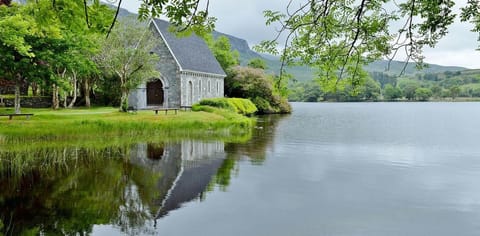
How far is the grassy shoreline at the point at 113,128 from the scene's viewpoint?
19.7 meters

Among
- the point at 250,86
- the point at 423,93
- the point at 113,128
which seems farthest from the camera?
the point at 423,93

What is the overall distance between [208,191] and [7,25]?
14494 millimetres

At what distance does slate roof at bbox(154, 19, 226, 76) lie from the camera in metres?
38.0

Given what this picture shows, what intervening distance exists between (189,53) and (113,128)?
19635 millimetres

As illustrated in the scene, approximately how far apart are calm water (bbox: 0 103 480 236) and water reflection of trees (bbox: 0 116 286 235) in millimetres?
31

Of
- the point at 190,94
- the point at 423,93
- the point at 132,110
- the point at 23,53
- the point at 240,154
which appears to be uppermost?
the point at 423,93

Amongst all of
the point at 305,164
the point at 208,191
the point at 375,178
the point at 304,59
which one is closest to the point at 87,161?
the point at 208,191

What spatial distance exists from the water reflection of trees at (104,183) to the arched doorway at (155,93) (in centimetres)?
1912

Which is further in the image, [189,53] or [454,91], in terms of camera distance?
[454,91]

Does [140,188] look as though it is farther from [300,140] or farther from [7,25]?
[300,140]

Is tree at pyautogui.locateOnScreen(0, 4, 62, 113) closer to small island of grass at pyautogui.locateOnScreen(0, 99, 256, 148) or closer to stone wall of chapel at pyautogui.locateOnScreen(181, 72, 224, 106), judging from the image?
small island of grass at pyautogui.locateOnScreen(0, 99, 256, 148)

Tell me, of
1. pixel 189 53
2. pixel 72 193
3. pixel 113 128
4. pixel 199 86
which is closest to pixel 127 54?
pixel 113 128

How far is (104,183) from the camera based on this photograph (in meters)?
12.7

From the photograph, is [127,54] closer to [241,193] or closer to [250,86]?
[241,193]
